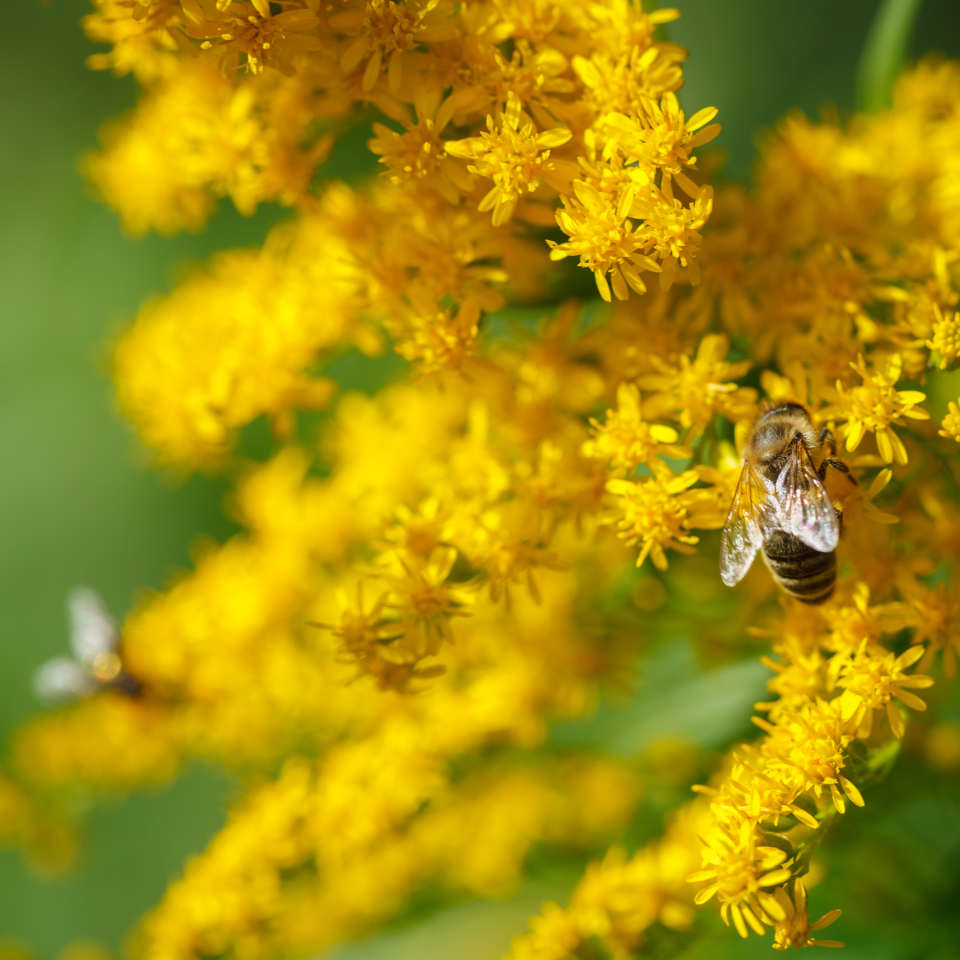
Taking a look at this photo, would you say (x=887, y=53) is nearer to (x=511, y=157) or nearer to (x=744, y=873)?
(x=511, y=157)

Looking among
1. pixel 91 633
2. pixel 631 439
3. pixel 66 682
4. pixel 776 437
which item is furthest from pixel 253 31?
pixel 66 682

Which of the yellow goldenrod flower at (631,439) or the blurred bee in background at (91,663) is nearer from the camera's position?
the yellow goldenrod flower at (631,439)

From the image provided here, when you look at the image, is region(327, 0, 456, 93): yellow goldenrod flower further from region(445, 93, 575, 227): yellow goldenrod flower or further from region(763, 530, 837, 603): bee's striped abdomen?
region(763, 530, 837, 603): bee's striped abdomen

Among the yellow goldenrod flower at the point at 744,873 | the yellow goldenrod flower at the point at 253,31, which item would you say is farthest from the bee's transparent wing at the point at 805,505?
the yellow goldenrod flower at the point at 253,31

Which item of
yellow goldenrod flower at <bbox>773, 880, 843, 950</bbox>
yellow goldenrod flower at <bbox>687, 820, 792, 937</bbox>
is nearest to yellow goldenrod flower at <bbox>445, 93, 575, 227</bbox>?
yellow goldenrod flower at <bbox>687, 820, 792, 937</bbox>

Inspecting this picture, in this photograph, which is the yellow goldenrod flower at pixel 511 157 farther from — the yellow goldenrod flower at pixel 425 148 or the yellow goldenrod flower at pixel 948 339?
the yellow goldenrod flower at pixel 948 339

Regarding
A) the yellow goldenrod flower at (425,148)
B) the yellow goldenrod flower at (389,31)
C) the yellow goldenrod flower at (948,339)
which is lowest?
the yellow goldenrod flower at (948,339)
